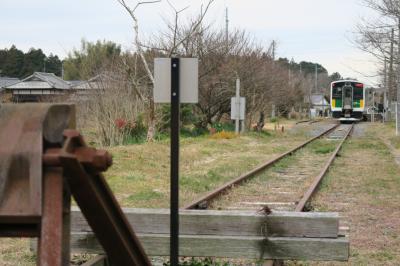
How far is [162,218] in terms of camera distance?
538 cm

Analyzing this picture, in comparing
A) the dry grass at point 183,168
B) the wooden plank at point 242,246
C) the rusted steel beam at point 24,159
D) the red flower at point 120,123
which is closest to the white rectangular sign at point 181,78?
the wooden plank at point 242,246

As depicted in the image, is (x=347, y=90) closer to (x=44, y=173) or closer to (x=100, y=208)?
(x=100, y=208)

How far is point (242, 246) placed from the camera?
5.22 meters

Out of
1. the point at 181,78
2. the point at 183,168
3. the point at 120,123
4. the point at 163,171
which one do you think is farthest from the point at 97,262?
the point at 120,123

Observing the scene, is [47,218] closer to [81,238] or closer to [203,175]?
[81,238]

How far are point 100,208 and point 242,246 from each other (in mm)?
2795

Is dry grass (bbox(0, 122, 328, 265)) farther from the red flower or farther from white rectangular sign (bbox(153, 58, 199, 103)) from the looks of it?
white rectangular sign (bbox(153, 58, 199, 103))

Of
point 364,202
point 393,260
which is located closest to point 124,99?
point 364,202

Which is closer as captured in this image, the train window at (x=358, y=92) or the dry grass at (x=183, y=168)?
the dry grass at (x=183, y=168)

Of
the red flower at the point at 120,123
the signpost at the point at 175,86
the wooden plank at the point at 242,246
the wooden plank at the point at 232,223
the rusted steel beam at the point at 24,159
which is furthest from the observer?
the red flower at the point at 120,123

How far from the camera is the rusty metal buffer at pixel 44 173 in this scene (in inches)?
87.8

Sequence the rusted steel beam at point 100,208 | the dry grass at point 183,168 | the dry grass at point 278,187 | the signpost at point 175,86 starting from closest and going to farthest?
1. the rusted steel beam at point 100,208
2. the signpost at point 175,86
3. the dry grass at point 278,187
4. the dry grass at point 183,168

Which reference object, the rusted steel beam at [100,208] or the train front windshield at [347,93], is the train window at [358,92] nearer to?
the train front windshield at [347,93]

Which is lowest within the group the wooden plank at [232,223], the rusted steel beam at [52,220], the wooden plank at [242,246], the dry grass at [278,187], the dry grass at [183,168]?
the dry grass at [278,187]
